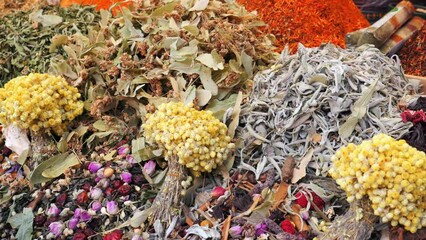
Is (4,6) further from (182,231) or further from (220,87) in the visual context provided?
(182,231)

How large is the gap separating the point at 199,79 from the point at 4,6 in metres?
1.25

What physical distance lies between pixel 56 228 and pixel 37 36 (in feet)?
2.91

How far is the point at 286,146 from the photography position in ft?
4.65

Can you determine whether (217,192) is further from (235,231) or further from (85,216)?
(85,216)

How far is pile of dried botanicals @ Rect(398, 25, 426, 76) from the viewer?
209cm

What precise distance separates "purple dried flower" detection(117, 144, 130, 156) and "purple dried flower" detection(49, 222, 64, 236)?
0.26m

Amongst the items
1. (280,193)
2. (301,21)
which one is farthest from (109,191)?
(301,21)

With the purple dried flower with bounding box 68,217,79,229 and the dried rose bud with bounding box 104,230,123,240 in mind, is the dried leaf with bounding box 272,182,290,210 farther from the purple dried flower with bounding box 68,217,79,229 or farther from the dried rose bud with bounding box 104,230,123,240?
the purple dried flower with bounding box 68,217,79,229

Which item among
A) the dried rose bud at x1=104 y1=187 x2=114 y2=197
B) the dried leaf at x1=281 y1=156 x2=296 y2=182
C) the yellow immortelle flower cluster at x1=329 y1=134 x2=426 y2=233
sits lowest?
the dried rose bud at x1=104 y1=187 x2=114 y2=197

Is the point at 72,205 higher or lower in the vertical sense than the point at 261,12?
lower

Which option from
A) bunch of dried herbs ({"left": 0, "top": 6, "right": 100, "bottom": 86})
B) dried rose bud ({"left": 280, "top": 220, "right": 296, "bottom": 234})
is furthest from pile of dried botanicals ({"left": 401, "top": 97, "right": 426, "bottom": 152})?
bunch of dried herbs ({"left": 0, "top": 6, "right": 100, "bottom": 86})

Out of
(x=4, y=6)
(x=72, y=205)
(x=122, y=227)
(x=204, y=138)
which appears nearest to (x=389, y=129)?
(x=204, y=138)

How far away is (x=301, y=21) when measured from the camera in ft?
6.67

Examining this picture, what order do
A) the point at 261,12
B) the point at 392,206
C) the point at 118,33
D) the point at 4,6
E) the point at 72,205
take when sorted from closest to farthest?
1. the point at 392,206
2. the point at 72,205
3. the point at 118,33
4. the point at 261,12
5. the point at 4,6
